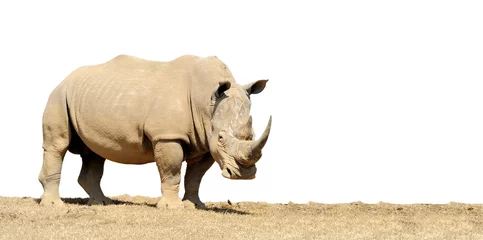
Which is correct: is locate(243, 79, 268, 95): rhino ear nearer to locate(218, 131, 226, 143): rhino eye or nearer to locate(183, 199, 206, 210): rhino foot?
locate(218, 131, 226, 143): rhino eye

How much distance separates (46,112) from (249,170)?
4.33 metres

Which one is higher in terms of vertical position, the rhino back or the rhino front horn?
the rhino back

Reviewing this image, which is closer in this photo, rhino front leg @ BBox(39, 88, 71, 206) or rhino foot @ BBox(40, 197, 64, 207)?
rhino foot @ BBox(40, 197, 64, 207)

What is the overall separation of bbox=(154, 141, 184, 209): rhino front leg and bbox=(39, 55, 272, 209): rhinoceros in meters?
0.02

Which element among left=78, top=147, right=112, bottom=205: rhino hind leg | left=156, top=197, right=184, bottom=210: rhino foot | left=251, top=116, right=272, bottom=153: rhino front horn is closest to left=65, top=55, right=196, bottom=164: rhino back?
left=156, top=197, right=184, bottom=210: rhino foot

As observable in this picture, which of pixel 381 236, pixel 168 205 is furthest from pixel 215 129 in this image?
pixel 381 236

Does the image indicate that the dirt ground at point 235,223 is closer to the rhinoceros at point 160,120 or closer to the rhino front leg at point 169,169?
the rhino front leg at point 169,169

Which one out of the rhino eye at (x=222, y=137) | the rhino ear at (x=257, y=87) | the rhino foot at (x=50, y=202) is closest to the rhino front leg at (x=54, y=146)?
the rhino foot at (x=50, y=202)

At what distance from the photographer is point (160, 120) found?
566 inches

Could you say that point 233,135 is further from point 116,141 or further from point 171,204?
point 116,141

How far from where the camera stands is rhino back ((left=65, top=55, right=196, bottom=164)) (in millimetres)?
14477

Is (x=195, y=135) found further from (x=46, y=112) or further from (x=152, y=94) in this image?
(x=46, y=112)

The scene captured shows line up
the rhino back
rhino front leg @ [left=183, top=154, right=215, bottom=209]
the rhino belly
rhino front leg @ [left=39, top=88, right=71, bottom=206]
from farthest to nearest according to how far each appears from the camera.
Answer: rhino front leg @ [left=39, top=88, right=71, bottom=206] → rhino front leg @ [left=183, top=154, right=215, bottom=209] → the rhino belly → the rhino back

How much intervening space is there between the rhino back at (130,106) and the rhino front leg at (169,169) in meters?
0.19
